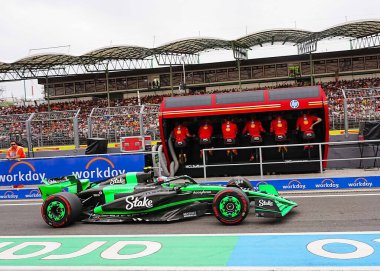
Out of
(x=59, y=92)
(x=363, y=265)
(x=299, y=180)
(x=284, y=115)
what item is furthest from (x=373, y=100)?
(x=59, y=92)

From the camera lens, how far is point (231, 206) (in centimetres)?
823

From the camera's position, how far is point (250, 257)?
6.38 m

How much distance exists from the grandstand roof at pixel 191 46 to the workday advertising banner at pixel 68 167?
85.1 feet

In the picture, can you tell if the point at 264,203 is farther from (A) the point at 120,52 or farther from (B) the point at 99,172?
(A) the point at 120,52

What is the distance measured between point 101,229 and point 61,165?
673 centimetres

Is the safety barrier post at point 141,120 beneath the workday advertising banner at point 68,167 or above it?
above

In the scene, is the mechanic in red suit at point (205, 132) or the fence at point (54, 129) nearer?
the mechanic in red suit at point (205, 132)

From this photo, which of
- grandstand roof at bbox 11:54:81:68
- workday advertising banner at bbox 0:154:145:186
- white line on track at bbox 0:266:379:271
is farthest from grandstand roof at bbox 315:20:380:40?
white line on track at bbox 0:266:379:271

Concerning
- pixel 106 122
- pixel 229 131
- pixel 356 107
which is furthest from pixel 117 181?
pixel 356 107

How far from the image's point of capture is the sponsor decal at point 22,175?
1498 centimetres

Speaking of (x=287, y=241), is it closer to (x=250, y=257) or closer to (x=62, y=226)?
(x=250, y=257)

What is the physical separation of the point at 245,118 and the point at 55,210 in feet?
27.0

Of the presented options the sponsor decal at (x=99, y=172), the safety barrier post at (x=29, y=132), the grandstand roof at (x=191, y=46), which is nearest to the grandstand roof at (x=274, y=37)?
the grandstand roof at (x=191, y=46)

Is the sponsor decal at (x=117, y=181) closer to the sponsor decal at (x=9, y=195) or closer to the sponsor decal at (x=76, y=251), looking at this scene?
the sponsor decal at (x=76, y=251)
